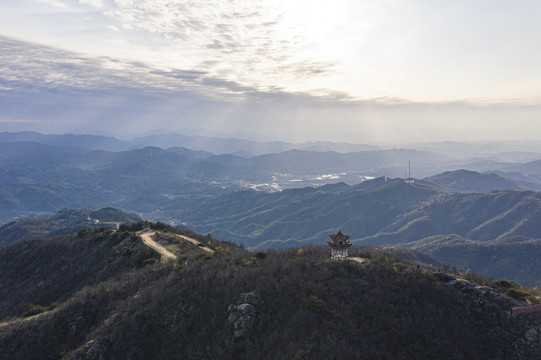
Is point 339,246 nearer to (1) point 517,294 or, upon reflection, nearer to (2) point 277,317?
(2) point 277,317

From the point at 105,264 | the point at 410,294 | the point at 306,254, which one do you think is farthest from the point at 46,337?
the point at 410,294

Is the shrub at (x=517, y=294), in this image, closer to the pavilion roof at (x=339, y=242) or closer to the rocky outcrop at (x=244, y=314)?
the pavilion roof at (x=339, y=242)

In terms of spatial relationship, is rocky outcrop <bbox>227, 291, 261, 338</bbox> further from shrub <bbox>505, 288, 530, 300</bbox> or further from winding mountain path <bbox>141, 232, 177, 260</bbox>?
shrub <bbox>505, 288, 530, 300</bbox>

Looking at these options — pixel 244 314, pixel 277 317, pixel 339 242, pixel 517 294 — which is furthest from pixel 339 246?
pixel 517 294

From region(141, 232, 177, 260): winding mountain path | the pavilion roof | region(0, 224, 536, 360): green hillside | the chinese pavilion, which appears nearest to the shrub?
region(0, 224, 536, 360): green hillside

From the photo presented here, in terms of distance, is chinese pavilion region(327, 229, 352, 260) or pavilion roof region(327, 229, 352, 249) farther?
chinese pavilion region(327, 229, 352, 260)

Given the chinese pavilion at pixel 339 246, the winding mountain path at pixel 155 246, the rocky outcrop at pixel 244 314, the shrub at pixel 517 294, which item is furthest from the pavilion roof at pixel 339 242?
the winding mountain path at pixel 155 246
